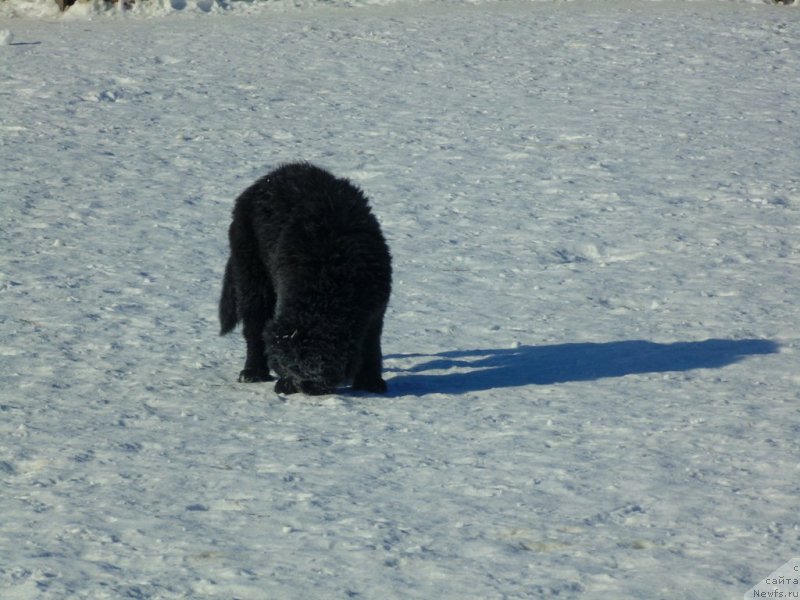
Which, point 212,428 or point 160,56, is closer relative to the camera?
point 212,428

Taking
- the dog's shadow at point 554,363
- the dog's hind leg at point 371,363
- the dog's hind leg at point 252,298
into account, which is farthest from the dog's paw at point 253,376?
the dog's shadow at point 554,363

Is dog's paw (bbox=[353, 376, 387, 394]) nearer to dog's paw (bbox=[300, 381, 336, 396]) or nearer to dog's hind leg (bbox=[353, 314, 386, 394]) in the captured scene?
dog's hind leg (bbox=[353, 314, 386, 394])

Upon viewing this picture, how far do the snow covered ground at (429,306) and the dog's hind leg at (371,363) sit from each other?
8 centimetres

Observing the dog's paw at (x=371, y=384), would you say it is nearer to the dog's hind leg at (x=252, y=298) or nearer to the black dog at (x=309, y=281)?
the black dog at (x=309, y=281)

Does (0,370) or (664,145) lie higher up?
(664,145)

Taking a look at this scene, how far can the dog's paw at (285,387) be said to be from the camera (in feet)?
22.4

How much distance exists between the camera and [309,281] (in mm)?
6559

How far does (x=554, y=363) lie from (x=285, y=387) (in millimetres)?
1485

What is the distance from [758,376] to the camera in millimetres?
6992

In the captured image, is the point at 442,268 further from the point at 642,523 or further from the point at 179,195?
the point at 642,523

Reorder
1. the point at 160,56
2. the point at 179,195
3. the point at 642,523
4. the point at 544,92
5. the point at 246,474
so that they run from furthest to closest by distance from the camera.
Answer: the point at 160,56, the point at 544,92, the point at 179,195, the point at 246,474, the point at 642,523

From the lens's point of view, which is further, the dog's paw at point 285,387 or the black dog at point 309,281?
the dog's paw at point 285,387

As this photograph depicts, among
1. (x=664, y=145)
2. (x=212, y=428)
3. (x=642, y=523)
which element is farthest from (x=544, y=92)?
(x=642, y=523)

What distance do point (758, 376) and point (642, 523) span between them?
2.20m
